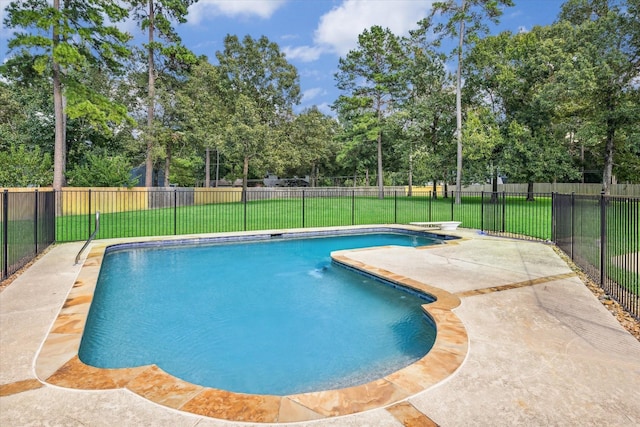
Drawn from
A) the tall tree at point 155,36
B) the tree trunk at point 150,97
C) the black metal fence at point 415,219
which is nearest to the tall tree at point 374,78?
the black metal fence at point 415,219

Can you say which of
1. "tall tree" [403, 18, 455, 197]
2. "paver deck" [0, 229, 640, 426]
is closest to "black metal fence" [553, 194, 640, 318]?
"paver deck" [0, 229, 640, 426]

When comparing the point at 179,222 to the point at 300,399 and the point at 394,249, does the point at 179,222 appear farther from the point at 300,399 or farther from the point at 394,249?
the point at 300,399

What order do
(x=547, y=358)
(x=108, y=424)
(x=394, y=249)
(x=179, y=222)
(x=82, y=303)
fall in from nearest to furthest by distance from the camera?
(x=108, y=424) → (x=547, y=358) → (x=82, y=303) → (x=394, y=249) → (x=179, y=222)

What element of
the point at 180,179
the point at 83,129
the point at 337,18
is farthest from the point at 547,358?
the point at 180,179

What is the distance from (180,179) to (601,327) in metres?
37.2

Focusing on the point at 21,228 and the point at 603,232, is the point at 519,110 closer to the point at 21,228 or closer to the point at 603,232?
the point at 603,232

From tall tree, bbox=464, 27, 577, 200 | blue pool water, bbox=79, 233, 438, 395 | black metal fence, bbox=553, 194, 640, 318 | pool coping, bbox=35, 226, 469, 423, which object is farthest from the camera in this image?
tall tree, bbox=464, 27, 577, 200

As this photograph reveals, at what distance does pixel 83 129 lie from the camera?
21.5 meters

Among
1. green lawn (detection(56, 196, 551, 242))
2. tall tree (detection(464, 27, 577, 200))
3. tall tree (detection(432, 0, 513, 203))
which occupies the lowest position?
green lawn (detection(56, 196, 551, 242))

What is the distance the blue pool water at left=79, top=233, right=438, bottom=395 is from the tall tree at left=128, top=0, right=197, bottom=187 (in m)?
14.4

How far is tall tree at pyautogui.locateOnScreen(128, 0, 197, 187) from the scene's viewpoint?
19922mm

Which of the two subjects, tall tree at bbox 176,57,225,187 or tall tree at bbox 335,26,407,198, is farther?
tall tree at bbox 335,26,407,198

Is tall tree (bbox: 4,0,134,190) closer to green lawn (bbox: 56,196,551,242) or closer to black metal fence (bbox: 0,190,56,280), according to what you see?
green lawn (bbox: 56,196,551,242)

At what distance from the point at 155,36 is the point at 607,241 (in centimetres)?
2331
